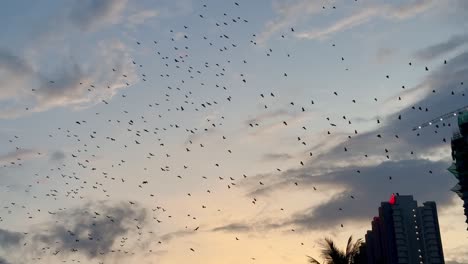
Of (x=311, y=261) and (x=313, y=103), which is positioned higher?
(x=313, y=103)

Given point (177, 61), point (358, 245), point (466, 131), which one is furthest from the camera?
point (466, 131)

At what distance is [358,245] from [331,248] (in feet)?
5.79

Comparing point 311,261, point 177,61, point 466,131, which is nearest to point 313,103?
point 177,61

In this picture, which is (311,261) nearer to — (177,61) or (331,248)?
(331,248)

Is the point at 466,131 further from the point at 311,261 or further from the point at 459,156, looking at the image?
the point at 311,261

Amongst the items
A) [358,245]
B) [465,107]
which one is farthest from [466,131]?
[358,245]

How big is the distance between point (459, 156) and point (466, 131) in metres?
9.13

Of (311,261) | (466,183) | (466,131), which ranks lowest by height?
(311,261)

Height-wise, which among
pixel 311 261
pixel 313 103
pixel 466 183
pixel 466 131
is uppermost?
pixel 466 131

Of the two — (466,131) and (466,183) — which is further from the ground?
(466,131)

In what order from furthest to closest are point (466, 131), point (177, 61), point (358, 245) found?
point (466, 131) → point (177, 61) → point (358, 245)

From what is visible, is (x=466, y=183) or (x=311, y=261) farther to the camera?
(x=466, y=183)

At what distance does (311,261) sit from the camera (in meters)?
38.4

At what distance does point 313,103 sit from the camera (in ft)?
194
